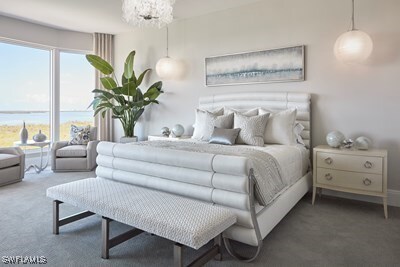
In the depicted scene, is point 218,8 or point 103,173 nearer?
point 103,173

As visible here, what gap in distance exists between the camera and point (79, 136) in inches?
206

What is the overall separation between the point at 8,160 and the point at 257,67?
4141 mm

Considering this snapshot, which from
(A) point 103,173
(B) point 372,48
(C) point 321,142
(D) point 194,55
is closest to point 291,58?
(B) point 372,48

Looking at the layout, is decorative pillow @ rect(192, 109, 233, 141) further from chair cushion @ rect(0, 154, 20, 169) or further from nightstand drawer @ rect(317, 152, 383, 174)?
chair cushion @ rect(0, 154, 20, 169)

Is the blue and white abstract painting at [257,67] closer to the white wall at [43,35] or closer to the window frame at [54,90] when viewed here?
the white wall at [43,35]

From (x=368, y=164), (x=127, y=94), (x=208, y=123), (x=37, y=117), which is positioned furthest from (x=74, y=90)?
(x=368, y=164)

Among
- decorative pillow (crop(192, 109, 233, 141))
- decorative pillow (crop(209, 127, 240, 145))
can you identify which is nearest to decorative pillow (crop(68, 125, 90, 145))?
decorative pillow (crop(192, 109, 233, 141))

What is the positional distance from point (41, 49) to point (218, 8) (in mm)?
3971

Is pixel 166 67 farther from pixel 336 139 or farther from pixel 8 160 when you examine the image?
pixel 336 139

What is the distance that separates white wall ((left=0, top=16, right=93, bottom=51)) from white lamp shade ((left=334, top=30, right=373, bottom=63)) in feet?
17.3

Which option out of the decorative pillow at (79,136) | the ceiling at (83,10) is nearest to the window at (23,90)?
the ceiling at (83,10)

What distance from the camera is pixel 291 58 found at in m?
3.79

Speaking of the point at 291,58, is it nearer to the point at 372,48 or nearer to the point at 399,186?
the point at 372,48

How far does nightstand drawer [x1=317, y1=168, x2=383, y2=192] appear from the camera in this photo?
2.87m
